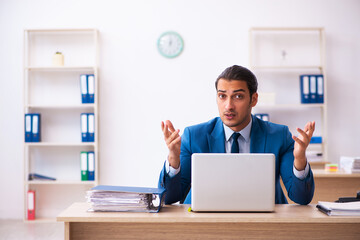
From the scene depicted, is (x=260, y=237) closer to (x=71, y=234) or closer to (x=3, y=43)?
(x=71, y=234)

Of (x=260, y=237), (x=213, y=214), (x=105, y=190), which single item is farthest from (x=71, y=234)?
(x=260, y=237)

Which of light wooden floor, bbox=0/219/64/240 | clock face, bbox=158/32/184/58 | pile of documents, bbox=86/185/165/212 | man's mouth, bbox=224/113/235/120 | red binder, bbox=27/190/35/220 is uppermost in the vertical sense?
clock face, bbox=158/32/184/58

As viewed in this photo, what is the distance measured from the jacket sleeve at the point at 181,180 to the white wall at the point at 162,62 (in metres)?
2.46

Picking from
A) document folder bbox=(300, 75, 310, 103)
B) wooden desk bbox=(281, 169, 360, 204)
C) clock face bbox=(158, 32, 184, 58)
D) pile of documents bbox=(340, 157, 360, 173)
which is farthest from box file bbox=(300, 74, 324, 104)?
clock face bbox=(158, 32, 184, 58)

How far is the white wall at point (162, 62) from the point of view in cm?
438

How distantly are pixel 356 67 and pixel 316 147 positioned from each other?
98 centimetres

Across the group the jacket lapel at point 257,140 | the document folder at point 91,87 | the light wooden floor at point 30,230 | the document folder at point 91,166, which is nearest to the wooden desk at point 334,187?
the jacket lapel at point 257,140

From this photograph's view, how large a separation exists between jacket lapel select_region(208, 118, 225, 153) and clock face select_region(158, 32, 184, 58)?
8.50ft

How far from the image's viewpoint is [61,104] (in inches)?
172

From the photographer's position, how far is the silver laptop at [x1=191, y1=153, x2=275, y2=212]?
141 centimetres

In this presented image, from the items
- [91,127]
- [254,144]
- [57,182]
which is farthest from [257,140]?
[57,182]

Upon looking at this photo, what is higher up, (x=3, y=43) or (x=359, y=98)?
(x=3, y=43)

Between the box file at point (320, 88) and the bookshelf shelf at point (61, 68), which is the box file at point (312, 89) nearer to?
the box file at point (320, 88)

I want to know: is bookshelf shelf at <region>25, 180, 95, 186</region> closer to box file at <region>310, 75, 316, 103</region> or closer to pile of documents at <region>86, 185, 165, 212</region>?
box file at <region>310, 75, 316, 103</region>
